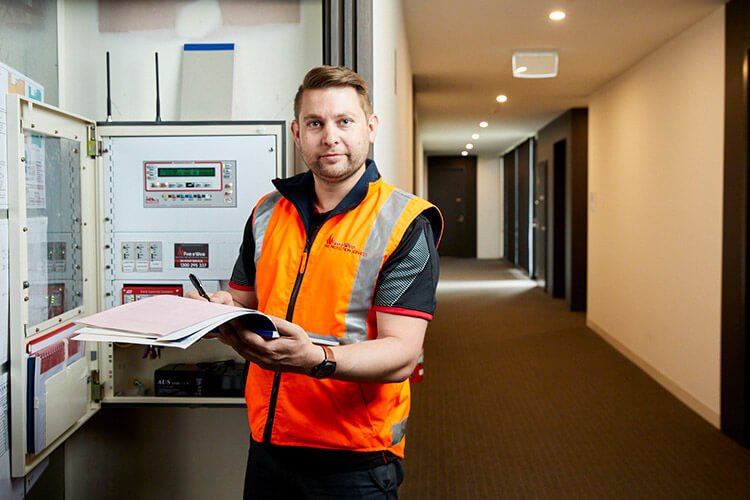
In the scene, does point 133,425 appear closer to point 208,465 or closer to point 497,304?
point 208,465

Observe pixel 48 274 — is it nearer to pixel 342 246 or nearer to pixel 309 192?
pixel 309 192

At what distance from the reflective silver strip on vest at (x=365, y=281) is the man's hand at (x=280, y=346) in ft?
0.60

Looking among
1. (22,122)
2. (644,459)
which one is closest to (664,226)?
(644,459)

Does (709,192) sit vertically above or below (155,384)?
above

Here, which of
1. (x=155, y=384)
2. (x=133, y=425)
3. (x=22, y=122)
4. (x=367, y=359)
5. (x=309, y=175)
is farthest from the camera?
(x=133, y=425)

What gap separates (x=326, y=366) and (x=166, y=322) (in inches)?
11.6

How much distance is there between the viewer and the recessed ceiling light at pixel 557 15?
4.02 meters

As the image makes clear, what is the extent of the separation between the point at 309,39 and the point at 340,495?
58.4 inches

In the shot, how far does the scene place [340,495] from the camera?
134cm

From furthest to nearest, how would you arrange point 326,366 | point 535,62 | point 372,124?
1. point 535,62
2. point 372,124
3. point 326,366

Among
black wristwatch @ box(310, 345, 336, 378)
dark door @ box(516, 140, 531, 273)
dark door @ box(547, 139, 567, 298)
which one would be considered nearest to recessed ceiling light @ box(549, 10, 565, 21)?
black wristwatch @ box(310, 345, 336, 378)

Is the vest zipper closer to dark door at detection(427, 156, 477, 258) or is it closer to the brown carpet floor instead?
the brown carpet floor

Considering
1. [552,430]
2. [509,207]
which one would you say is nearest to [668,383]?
[552,430]

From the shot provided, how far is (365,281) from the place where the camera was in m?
1.31
